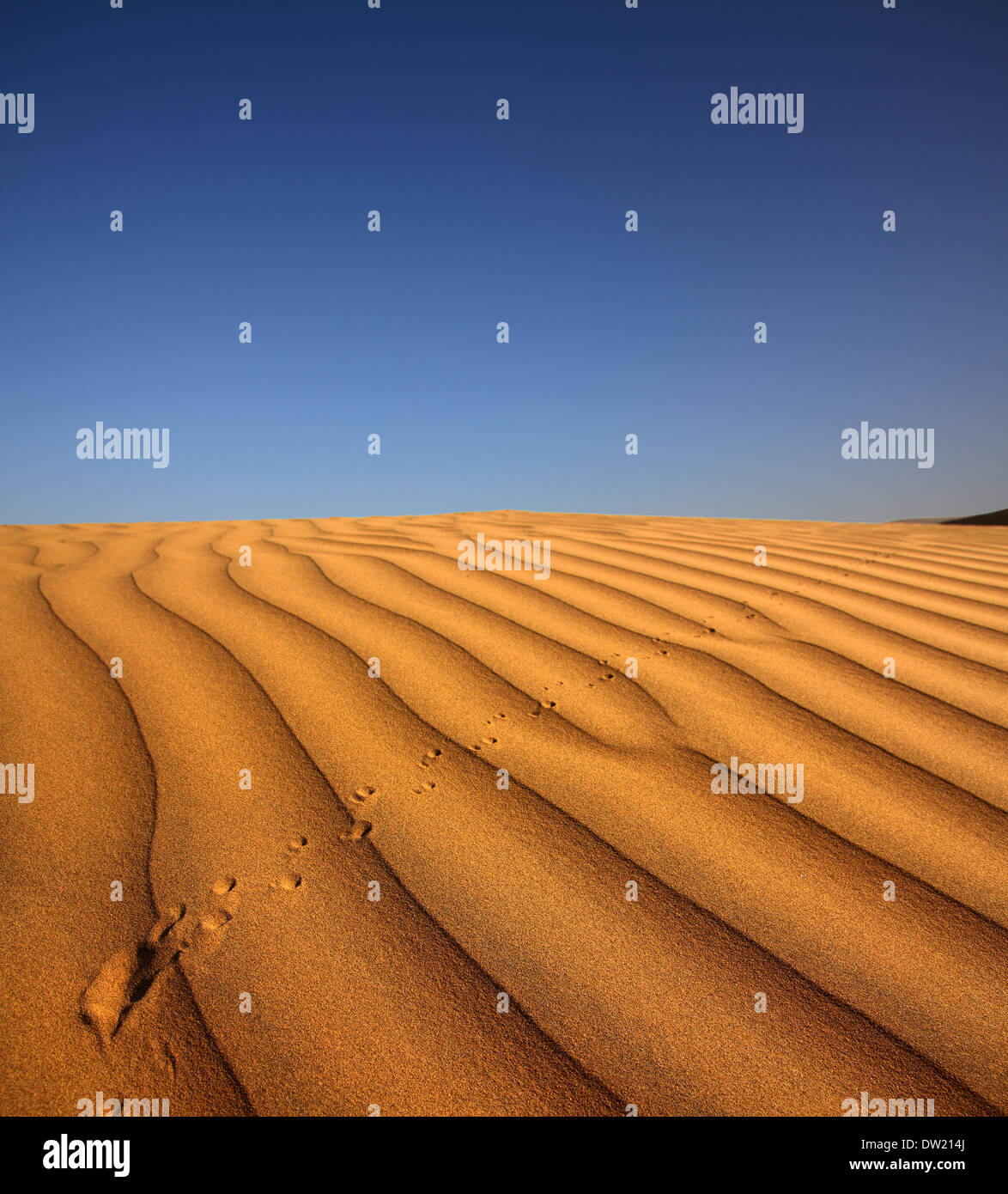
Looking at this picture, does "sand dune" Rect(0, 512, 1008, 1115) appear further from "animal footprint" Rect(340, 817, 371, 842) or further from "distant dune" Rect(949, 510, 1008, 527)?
"distant dune" Rect(949, 510, 1008, 527)

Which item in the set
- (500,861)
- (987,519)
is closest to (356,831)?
(500,861)

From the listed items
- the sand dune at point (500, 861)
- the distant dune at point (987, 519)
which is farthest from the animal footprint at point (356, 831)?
the distant dune at point (987, 519)

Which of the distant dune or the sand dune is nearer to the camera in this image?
the sand dune

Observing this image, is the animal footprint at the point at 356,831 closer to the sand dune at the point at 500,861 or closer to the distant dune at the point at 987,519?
the sand dune at the point at 500,861

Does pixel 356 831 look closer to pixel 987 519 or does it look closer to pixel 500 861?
pixel 500 861

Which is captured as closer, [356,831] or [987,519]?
[356,831]

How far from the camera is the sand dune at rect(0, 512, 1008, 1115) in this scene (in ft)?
3.01

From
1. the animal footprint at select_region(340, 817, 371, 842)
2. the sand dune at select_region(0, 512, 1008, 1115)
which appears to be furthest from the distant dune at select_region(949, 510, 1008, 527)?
the animal footprint at select_region(340, 817, 371, 842)

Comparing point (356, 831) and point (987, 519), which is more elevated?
point (987, 519)

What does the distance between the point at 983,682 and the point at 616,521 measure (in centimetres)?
326

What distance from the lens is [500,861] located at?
127 centimetres

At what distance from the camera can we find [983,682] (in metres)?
1.99

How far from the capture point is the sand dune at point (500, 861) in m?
0.92

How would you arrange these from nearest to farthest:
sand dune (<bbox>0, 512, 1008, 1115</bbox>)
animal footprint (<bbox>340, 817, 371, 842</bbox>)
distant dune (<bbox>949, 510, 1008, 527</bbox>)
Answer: sand dune (<bbox>0, 512, 1008, 1115</bbox>) → animal footprint (<bbox>340, 817, 371, 842</bbox>) → distant dune (<bbox>949, 510, 1008, 527</bbox>)
